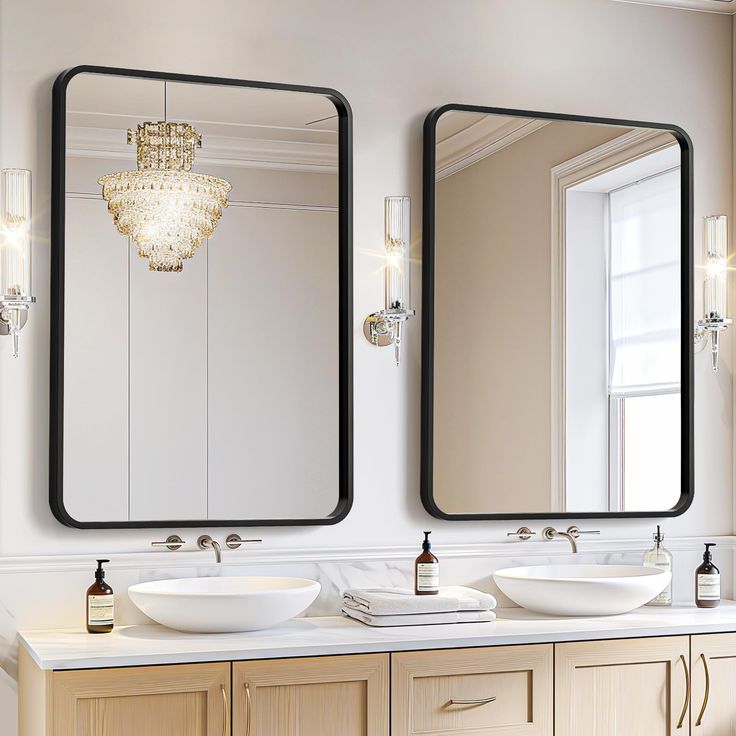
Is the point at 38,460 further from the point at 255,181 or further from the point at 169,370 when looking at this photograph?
the point at 255,181

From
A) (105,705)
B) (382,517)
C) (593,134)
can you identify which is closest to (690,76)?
(593,134)

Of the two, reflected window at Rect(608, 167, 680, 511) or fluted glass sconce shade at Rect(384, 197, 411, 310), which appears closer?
fluted glass sconce shade at Rect(384, 197, 411, 310)

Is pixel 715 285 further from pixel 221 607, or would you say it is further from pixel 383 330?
pixel 221 607

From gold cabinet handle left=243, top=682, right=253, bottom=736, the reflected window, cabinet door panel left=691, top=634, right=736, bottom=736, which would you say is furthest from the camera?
the reflected window

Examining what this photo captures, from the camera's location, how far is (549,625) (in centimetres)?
269

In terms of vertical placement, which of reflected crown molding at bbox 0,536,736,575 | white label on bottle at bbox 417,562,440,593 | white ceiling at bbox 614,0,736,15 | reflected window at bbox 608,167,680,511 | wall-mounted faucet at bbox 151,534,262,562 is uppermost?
white ceiling at bbox 614,0,736,15

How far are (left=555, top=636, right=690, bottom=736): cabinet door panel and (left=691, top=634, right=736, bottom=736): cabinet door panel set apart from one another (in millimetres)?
29

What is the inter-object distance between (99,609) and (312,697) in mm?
554

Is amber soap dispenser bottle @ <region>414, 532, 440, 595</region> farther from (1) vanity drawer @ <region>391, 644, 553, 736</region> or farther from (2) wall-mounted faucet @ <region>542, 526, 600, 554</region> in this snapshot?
(2) wall-mounted faucet @ <region>542, 526, 600, 554</region>

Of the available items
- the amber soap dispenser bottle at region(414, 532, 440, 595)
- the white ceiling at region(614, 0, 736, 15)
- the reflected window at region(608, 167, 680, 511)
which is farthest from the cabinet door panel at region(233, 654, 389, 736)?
the white ceiling at region(614, 0, 736, 15)

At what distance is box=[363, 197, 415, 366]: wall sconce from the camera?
2934 mm

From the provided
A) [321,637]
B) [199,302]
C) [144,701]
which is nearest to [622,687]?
[321,637]

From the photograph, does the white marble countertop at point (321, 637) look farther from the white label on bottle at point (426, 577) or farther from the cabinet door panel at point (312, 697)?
the white label on bottle at point (426, 577)

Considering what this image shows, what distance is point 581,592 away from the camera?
2.72 meters
